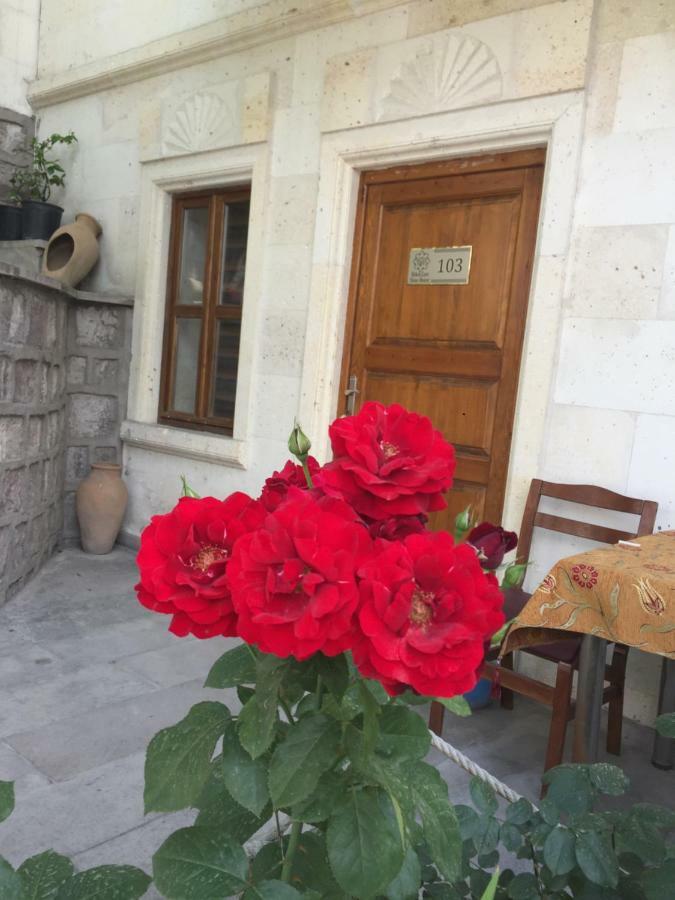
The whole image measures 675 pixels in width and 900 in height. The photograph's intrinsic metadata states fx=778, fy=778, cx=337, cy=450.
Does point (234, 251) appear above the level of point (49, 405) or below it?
above

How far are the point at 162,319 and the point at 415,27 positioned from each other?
7.24 feet

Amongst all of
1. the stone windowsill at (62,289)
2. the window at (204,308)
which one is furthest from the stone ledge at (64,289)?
the window at (204,308)

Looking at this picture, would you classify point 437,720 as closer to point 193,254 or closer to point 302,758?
point 302,758

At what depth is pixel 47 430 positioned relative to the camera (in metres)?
4.09

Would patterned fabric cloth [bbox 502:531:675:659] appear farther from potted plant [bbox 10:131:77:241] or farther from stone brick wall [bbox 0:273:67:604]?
potted plant [bbox 10:131:77:241]

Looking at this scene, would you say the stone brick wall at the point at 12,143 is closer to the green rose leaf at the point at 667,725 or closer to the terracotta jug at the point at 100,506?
the terracotta jug at the point at 100,506

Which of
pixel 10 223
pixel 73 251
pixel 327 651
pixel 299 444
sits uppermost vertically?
pixel 10 223

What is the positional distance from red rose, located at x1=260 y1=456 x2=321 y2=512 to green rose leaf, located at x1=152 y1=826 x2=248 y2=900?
303 millimetres

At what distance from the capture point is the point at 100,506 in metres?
4.54

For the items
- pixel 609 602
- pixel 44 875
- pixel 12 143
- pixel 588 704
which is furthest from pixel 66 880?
pixel 12 143

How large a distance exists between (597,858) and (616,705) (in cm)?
197

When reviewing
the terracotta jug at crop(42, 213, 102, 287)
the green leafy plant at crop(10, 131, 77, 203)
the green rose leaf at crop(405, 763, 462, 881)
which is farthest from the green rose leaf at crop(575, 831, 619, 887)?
the green leafy plant at crop(10, 131, 77, 203)

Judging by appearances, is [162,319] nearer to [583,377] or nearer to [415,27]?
[415,27]

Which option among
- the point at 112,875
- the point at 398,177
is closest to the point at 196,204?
the point at 398,177
